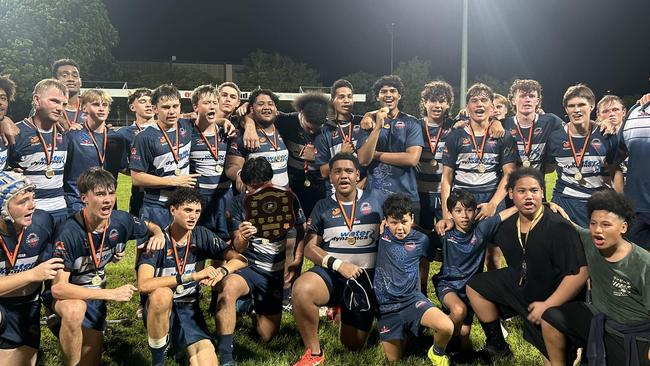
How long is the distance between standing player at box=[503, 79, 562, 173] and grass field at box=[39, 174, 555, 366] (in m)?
1.68

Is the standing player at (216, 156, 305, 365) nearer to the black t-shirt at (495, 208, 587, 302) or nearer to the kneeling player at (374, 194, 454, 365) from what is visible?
the kneeling player at (374, 194, 454, 365)

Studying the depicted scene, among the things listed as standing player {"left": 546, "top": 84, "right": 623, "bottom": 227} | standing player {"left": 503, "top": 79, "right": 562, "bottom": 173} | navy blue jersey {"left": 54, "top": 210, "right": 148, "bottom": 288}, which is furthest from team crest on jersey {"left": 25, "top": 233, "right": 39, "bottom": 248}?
standing player {"left": 546, "top": 84, "right": 623, "bottom": 227}

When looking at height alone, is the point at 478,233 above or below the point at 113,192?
below

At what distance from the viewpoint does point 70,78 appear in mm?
6297

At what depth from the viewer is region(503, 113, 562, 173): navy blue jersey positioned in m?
5.62

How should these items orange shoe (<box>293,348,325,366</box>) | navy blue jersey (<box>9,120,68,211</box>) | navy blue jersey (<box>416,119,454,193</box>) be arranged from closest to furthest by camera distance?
1. orange shoe (<box>293,348,325,366</box>)
2. navy blue jersey (<box>9,120,68,211</box>)
3. navy blue jersey (<box>416,119,454,193</box>)

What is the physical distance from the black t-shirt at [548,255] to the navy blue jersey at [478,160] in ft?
3.98

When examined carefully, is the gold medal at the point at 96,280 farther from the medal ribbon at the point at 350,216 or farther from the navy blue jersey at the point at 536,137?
the navy blue jersey at the point at 536,137

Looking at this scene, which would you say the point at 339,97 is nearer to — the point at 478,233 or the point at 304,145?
the point at 304,145

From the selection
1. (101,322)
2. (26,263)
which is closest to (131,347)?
(101,322)

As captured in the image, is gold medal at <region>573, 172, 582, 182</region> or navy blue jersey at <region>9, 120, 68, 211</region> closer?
navy blue jersey at <region>9, 120, 68, 211</region>

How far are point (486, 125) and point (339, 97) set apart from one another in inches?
59.7

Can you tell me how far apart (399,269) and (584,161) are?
228 centimetres

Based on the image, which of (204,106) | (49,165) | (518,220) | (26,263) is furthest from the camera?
(204,106)
